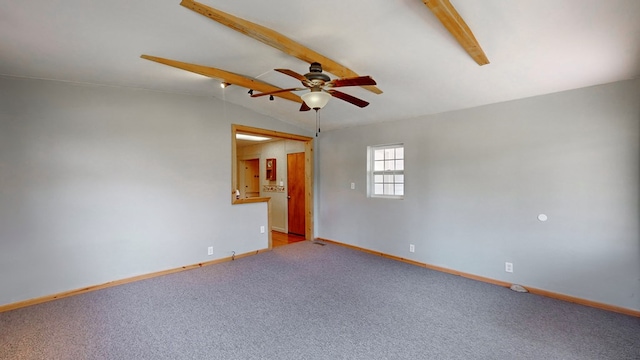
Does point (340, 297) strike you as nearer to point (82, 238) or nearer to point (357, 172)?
point (357, 172)

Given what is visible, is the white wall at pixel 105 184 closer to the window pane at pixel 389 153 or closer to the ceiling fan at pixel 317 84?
→ the ceiling fan at pixel 317 84

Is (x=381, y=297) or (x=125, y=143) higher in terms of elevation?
(x=125, y=143)

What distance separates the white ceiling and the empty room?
22mm

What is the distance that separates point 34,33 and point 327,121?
3868 mm

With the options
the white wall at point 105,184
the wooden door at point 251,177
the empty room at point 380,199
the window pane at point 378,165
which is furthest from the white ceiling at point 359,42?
the wooden door at point 251,177

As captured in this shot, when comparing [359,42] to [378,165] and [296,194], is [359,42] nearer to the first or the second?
[378,165]

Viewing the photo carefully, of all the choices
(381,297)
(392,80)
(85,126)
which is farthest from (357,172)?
(85,126)

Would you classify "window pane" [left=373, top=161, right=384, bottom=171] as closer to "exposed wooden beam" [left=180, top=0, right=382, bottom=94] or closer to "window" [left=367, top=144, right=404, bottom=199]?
"window" [left=367, top=144, right=404, bottom=199]

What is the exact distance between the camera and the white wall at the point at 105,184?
2971 mm

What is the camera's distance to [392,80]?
3262 millimetres

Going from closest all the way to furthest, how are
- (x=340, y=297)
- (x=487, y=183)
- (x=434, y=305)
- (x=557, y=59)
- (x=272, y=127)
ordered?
(x=557, y=59)
(x=434, y=305)
(x=340, y=297)
(x=487, y=183)
(x=272, y=127)

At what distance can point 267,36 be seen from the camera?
7.55 ft

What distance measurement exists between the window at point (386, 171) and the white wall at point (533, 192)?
0.21 metres

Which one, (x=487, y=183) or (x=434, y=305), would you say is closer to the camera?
(x=434, y=305)
